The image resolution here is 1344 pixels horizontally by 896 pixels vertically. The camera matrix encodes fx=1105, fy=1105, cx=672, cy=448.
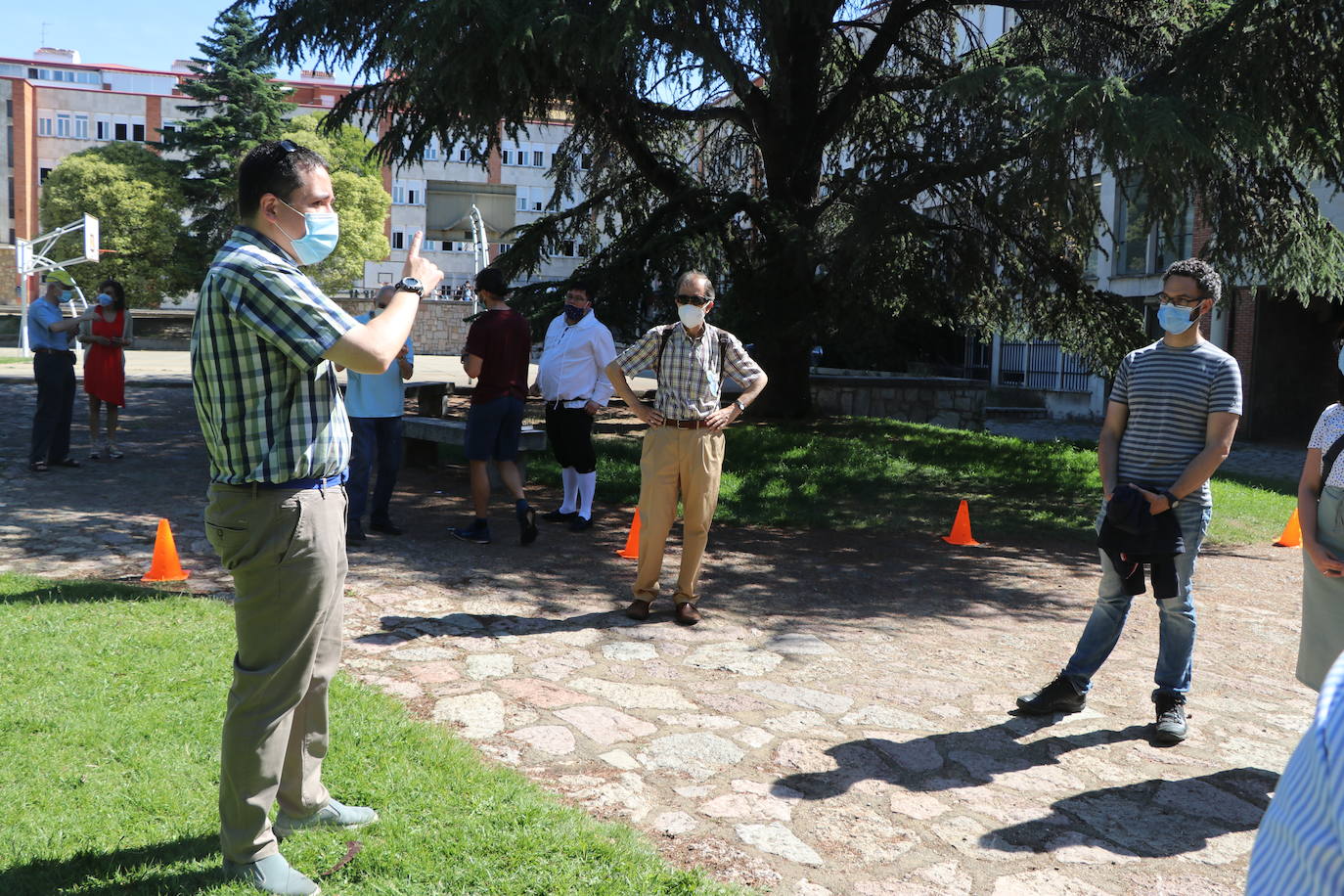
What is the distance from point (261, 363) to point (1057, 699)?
12.7 ft

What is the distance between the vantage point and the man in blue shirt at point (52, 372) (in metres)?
11.0

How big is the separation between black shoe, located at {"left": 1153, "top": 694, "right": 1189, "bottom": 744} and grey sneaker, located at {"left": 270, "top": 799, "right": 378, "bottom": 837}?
336cm

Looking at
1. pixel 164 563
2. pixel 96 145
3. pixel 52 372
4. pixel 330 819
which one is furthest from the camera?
pixel 96 145

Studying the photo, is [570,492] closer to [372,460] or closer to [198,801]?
[372,460]

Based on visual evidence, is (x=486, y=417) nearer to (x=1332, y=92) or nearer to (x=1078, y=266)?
(x=1332, y=92)

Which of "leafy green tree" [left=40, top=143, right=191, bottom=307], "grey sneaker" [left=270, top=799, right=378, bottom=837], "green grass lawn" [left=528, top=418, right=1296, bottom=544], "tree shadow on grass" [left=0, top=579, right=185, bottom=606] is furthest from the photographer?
"leafy green tree" [left=40, top=143, right=191, bottom=307]

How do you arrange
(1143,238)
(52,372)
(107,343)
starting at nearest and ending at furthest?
(52,372), (107,343), (1143,238)

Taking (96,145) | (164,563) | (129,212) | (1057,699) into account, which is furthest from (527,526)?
(96,145)

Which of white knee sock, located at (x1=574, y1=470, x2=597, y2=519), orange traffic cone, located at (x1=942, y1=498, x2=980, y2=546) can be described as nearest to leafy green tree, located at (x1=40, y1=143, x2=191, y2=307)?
white knee sock, located at (x1=574, y1=470, x2=597, y2=519)

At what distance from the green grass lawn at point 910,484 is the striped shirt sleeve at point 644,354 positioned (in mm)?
3961

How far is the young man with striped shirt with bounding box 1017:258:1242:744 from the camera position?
4.82m

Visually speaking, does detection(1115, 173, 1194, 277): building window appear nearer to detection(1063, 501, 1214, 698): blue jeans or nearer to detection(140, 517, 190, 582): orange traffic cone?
detection(1063, 501, 1214, 698): blue jeans

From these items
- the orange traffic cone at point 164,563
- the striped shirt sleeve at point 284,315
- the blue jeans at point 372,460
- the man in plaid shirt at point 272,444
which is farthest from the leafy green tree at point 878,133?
the striped shirt sleeve at point 284,315

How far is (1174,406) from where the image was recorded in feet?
16.0
